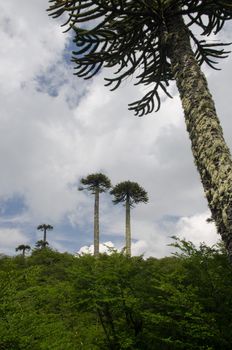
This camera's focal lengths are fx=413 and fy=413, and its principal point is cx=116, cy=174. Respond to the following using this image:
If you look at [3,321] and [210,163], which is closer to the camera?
[210,163]

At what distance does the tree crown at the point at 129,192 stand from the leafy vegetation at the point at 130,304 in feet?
63.1

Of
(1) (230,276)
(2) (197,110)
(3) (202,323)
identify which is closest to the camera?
(2) (197,110)

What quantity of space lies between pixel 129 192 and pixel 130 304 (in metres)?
21.9

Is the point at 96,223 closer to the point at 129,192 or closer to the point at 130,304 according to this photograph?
the point at 129,192

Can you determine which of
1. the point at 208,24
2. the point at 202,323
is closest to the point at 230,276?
the point at 202,323

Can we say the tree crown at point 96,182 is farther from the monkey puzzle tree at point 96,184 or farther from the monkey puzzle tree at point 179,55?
the monkey puzzle tree at point 179,55

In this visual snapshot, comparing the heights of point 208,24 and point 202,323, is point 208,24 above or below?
above

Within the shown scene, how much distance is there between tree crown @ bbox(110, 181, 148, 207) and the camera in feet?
98.8

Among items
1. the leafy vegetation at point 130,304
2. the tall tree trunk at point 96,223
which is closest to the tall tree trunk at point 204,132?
the leafy vegetation at point 130,304

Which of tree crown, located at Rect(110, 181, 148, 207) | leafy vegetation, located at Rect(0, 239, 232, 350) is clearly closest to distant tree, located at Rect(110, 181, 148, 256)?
tree crown, located at Rect(110, 181, 148, 207)

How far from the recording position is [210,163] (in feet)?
14.6

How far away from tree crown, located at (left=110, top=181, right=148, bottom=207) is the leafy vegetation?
19.2 metres

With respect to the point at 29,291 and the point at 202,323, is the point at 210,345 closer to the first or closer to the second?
the point at 202,323

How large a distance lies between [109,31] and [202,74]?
64.1 inches
